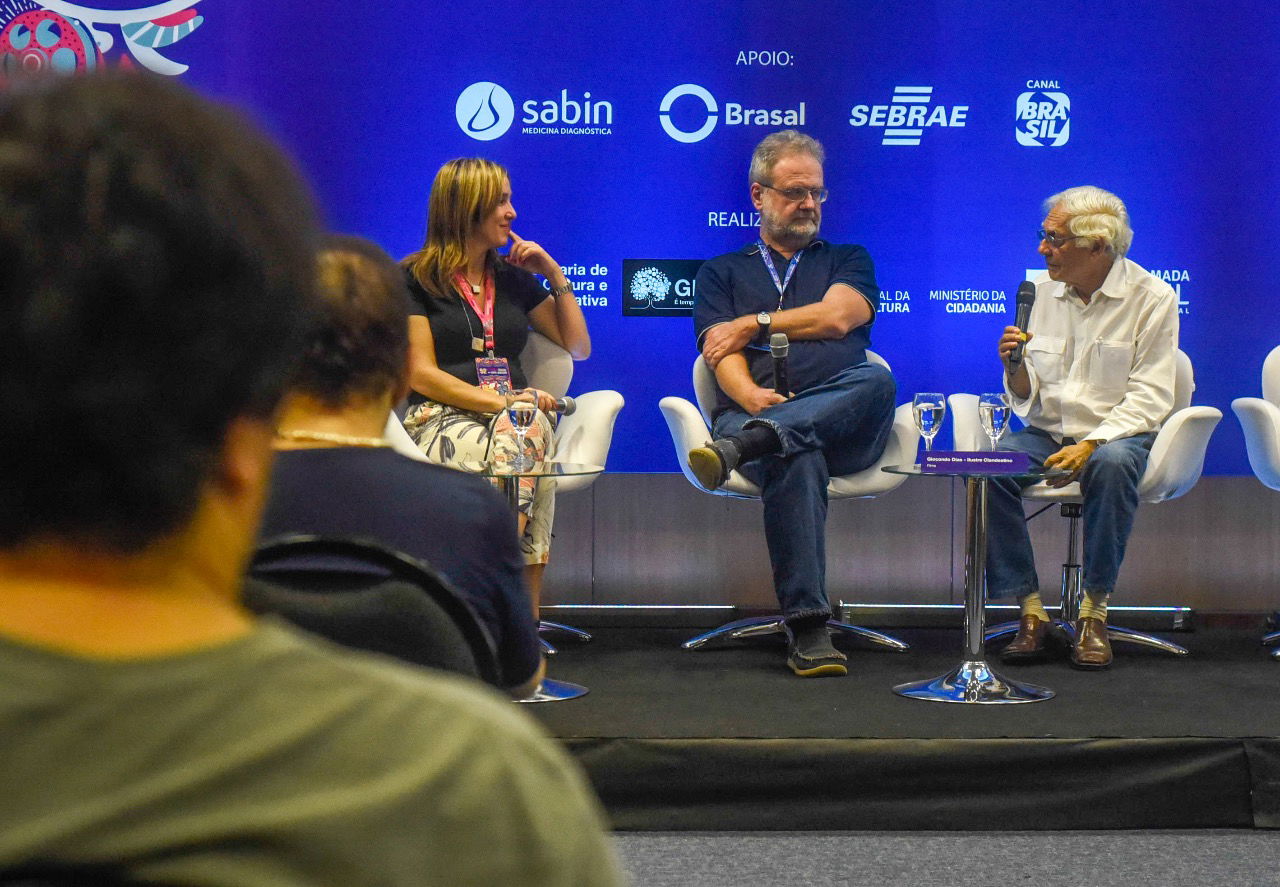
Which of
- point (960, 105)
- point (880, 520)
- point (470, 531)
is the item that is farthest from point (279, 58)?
point (470, 531)

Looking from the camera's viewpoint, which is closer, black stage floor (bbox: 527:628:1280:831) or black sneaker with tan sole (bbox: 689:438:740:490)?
black stage floor (bbox: 527:628:1280:831)

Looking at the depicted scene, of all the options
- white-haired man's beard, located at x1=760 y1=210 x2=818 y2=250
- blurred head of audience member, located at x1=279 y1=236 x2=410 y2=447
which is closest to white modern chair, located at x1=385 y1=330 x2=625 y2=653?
white-haired man's beard, located at x1=760 y1=210 x2=818 y2=250

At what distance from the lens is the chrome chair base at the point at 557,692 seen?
11.2 ft

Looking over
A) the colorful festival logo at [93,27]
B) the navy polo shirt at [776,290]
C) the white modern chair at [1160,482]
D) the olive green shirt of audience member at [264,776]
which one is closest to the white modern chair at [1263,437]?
the white modern chair at [1160,482]

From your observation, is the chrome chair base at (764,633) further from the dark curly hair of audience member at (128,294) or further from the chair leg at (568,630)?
the dark curly hair of audience member at (128,294)

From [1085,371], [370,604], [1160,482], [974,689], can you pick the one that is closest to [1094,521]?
[1160,482]

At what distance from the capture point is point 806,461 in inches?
152

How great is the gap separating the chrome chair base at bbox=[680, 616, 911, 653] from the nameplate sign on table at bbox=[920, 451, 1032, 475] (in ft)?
3.07

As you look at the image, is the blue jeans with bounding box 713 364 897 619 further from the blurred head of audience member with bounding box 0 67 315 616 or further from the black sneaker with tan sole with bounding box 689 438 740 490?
the blurred head of audience member with bounding box 0 67 315 616

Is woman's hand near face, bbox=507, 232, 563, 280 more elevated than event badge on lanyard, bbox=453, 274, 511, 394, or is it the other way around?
woman's hand near face, bbox=507, 232, 563, 280

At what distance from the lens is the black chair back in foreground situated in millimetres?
996

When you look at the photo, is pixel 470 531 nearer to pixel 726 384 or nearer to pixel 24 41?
pixel 726 384

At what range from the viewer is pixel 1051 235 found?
4.12 metres

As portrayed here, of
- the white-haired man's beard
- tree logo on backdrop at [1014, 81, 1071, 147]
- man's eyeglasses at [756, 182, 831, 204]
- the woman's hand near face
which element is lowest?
the woman's hand near face
